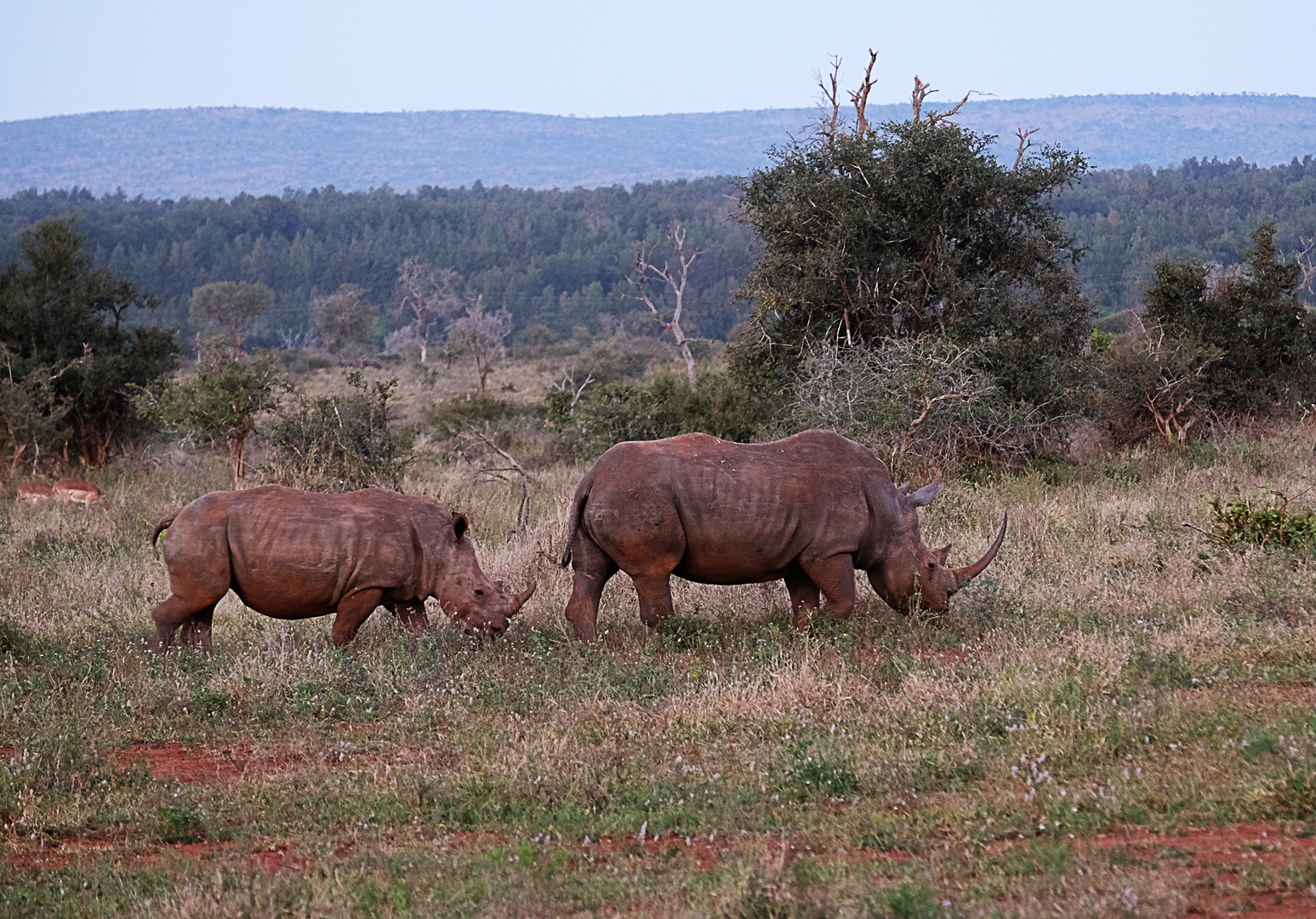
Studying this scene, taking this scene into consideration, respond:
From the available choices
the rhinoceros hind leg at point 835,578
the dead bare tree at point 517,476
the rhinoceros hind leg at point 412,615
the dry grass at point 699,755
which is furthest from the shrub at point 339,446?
the rhinoceros hind leg at point 835,578

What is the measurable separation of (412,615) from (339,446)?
7149 millimetres

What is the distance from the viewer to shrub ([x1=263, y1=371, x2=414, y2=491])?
49.4 feet

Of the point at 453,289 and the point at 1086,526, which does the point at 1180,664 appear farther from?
the point at 453,289

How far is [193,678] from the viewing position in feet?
27.2

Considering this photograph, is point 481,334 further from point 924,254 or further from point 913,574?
point 913,574

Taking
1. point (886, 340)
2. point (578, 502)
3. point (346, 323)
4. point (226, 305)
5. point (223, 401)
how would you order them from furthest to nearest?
point (346, 323)
point (226, 305)
point (223, 401)
point (886, 340)
point (578, 502)

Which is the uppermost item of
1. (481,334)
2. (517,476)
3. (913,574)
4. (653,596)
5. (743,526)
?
(743,526)

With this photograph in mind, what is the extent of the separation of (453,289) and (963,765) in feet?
240

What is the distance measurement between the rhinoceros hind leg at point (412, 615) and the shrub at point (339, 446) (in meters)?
5.62

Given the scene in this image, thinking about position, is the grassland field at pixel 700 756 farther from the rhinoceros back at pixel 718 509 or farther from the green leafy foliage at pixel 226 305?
the green leafy foliage at pixel 226 305

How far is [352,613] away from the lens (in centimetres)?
899

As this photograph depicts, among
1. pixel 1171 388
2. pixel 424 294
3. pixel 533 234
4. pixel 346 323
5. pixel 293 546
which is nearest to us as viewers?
pixel 293 546

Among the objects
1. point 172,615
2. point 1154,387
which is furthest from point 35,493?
point 1154,387

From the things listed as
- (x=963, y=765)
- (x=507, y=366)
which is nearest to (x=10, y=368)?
(x=963, y=765)
